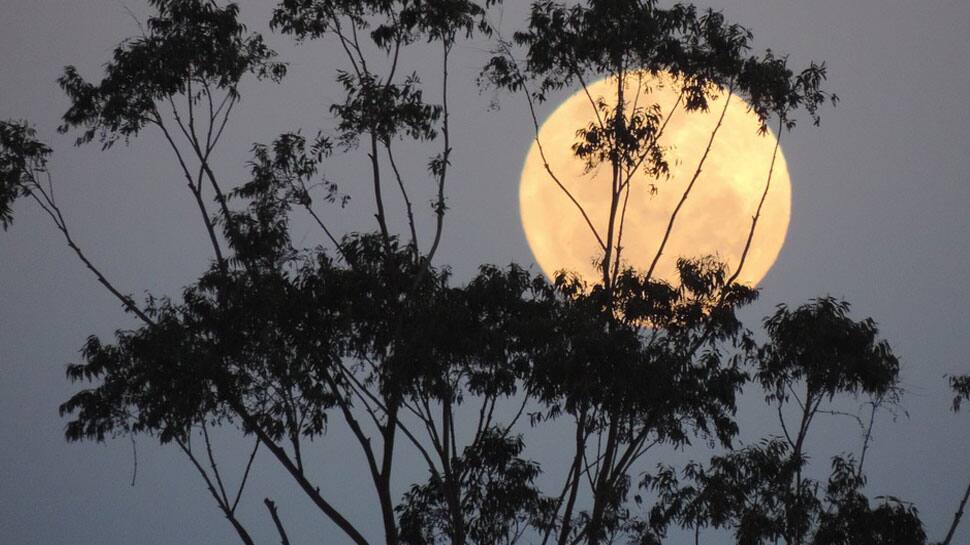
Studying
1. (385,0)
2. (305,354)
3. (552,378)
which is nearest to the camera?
(552,378)

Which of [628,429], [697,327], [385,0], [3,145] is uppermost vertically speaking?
[385,0]

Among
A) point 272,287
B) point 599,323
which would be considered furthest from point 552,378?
point 272,287

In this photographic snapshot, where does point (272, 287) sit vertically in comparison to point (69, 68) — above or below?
below

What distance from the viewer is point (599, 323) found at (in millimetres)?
26312

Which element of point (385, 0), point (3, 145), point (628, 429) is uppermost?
point (385, 0)

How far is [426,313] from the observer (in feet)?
83.8

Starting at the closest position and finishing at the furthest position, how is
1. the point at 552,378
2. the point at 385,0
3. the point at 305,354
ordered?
1. the point at 552,378
2. the point at 305,354
3. the point at 385,0

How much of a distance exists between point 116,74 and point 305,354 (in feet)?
22.1

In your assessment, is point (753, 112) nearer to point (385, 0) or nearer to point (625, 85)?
point (625, 85)

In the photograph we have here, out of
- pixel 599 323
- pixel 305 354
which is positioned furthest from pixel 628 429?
pixel 305 354

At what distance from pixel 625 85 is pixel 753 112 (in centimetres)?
277

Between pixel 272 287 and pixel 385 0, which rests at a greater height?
pixel 385 0

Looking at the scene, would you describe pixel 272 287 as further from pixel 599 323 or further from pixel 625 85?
pixel 625 85

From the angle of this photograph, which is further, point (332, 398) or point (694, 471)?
point (694, 471)
